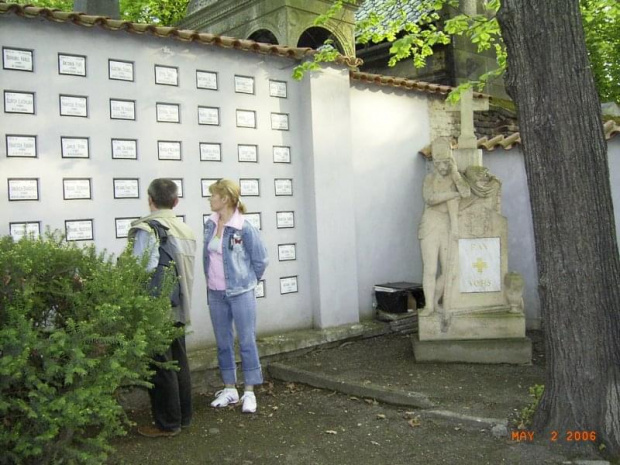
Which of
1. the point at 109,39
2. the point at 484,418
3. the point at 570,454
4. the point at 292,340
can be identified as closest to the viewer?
the point at 570,454

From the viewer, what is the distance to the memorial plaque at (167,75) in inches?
265

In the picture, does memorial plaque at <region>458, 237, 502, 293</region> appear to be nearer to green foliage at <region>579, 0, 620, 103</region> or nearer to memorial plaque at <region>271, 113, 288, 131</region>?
memorial plaque at <region>271, 113, 288, 131</region>

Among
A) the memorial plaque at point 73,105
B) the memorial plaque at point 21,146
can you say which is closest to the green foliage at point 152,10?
the memorial plaque at point 73,105

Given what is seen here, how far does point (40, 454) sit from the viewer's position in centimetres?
332

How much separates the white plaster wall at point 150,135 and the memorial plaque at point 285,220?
57mm

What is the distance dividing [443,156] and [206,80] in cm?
270

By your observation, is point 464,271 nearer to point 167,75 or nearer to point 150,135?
point 150,135

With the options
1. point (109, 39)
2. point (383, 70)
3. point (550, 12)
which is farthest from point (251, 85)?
point (383, 70)

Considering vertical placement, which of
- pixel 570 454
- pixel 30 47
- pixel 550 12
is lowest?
pixel 570 454

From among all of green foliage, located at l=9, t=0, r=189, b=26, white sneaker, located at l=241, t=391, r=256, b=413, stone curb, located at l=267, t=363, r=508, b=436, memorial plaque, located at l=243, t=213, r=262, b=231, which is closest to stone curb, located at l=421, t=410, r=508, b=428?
stone curb, located at l=267, t=363, r=508, b=436

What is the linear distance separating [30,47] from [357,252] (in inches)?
180

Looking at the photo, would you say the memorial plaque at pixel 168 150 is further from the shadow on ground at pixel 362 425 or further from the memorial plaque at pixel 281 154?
the shadow on ground at pixel 362 425

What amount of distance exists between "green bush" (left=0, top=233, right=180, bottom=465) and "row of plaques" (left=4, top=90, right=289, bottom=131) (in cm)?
268

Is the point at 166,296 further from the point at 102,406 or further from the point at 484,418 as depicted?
the point at 484,418
